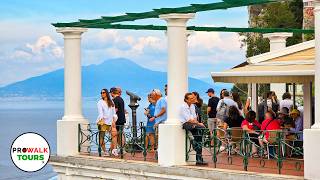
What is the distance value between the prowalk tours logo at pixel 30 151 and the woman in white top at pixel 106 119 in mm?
5516

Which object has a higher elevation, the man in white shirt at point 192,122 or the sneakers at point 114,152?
the man in white shirt at point 192,122

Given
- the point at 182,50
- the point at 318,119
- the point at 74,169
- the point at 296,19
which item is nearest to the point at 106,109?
the point at 74,169

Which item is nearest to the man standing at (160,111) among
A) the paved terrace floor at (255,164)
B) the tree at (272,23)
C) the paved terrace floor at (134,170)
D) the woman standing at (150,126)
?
the woman standing at (150,126)

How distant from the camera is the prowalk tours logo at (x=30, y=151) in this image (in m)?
14.8

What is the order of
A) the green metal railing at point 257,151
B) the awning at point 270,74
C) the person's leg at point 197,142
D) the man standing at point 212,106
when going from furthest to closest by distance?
the man standing at point 212,106 < the person's leg at point 197,142 < the awning at point 270,74 < the green metal railing at point 257,151

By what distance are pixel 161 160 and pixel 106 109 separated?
252 centimetres

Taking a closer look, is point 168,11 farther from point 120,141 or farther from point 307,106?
point 120,141

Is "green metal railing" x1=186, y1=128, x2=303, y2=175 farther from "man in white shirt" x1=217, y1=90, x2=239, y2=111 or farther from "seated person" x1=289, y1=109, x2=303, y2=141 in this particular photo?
"man in white shirt" x1=217, y1=90, x2=239, y2=111

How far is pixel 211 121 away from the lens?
2191cm

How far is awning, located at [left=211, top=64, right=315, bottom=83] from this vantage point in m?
17.6

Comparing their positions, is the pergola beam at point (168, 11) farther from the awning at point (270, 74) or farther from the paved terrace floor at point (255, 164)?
the paved terrace floor at point (255, 164)

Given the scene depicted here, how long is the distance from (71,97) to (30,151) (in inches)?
277

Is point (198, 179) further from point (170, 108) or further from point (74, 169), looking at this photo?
point (74, 169)

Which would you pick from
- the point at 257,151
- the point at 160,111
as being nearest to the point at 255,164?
the point at 257,151
